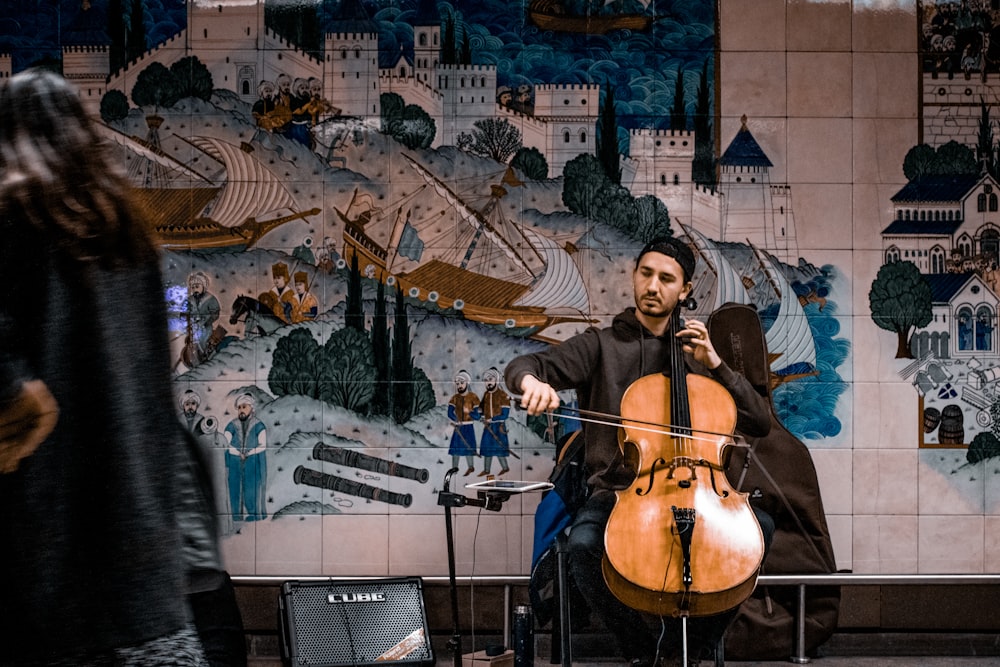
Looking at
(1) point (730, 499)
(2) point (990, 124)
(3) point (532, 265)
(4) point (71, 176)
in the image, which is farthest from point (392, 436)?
(4) point (71, 176)

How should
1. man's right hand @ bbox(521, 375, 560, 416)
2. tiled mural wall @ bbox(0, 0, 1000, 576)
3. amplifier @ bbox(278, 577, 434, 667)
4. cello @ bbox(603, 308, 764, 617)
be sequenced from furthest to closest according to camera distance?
1. tiled mural wall @ bbox(0, 0, 1000, 576)
2. amplifier @ bbox(278, 577, 434, 667)
3. man's right hand @ bbox(521, 375, 560, 416)
4. cello @ bbox(603, 308, 764, 617)

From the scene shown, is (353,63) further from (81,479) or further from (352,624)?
(81,479)

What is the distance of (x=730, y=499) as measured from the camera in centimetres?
332

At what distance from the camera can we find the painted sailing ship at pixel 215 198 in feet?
16.0

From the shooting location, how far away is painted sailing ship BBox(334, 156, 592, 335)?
4.86 metres

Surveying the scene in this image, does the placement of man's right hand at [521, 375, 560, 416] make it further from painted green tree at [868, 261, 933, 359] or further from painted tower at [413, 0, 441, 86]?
painted green tree at [868, 261, 933, 359]

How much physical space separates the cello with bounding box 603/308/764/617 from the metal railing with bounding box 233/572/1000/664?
105 cm

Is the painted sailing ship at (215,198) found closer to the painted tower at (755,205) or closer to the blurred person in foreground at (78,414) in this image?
the painted tower at (755,205)

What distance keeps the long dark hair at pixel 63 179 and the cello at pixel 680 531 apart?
2.28 metres

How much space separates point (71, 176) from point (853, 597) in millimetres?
4324

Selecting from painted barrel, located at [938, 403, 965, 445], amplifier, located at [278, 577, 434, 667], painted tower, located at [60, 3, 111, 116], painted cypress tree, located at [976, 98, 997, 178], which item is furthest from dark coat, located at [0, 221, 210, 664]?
painted cypress tree, located at [976, 98, 997, 178]

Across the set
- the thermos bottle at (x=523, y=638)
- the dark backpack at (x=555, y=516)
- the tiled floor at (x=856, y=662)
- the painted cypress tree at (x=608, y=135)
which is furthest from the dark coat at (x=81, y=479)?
the painted cypress tree at (x=608, y=135)

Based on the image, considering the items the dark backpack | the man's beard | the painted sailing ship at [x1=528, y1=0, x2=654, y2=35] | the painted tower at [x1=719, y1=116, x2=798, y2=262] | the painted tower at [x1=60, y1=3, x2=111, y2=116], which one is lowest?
the dark backpack

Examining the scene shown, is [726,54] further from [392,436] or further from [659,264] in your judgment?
[392,436]
